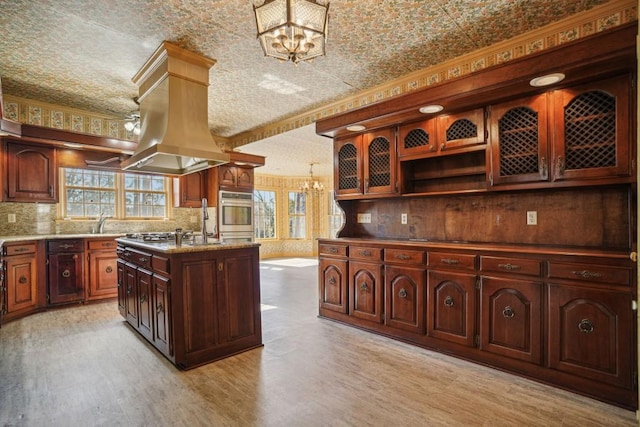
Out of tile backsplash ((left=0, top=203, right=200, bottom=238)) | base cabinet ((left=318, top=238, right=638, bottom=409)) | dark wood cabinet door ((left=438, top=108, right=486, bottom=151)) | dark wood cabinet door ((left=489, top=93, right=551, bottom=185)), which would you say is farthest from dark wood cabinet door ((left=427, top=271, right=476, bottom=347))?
tile backsplash ((left=0, top=203, right=200, bottom=238))

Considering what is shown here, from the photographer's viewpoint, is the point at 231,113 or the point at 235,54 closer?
the point at 235,54

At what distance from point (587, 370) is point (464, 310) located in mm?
831

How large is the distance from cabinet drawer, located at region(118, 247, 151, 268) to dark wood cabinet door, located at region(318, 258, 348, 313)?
185 cm

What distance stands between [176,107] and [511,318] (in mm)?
3400

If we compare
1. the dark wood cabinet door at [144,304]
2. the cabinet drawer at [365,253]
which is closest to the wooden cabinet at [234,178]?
the dark wood cabinet door at [144,304]

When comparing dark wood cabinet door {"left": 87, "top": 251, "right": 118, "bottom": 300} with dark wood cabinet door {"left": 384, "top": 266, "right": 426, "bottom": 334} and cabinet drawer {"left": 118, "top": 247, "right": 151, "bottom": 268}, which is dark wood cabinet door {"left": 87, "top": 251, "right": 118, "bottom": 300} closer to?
cabinet drawer {"left": 118, "top": 247, "right": 151, "bottom": 268}

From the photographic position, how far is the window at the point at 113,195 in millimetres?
5078

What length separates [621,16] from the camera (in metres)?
2.37

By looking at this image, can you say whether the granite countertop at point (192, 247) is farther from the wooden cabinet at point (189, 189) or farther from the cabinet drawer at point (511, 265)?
the wooden cabinet at point (189, 189)

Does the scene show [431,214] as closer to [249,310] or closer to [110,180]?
[249,310]

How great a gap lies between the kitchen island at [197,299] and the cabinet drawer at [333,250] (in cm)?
104

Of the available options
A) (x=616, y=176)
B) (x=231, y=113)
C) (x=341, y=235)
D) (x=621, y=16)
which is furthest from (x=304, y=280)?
(x=621, y=16)

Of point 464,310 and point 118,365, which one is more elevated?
point 464,310

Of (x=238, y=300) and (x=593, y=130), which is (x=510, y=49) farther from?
(x=238, y=300)
